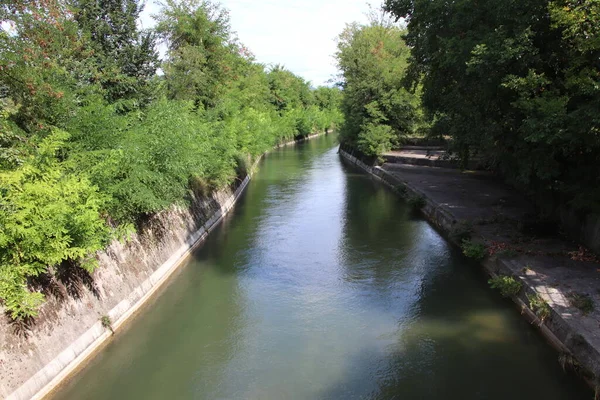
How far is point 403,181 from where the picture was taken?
2778cm

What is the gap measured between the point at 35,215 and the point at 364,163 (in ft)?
109

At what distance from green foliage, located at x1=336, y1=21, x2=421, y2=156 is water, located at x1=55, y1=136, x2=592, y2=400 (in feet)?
61.2

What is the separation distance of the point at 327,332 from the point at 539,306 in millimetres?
5062

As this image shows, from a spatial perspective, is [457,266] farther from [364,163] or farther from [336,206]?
[364,163]

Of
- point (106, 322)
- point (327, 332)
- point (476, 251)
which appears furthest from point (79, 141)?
point (476, 251)

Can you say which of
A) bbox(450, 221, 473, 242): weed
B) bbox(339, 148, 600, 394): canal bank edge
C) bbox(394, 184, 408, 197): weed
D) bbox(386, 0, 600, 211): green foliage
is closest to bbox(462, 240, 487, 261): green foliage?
bbox(339, 148, 600, 394): canal bank edge

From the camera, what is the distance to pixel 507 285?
39.1 ft

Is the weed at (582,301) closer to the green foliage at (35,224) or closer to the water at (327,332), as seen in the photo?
the water at (327,332)

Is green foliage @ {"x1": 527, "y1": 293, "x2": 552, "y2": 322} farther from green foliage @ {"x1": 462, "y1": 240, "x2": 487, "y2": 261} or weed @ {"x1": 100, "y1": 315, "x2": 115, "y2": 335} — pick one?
weed @ {"x1": 100, "y1": 315, "x2": 115, "y2": 335}

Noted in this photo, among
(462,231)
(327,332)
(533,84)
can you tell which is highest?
(533,84)

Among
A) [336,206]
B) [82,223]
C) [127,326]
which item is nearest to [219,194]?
[336,206]

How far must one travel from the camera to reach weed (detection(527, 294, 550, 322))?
33.7 ft

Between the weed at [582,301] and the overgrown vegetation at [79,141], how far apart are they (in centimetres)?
1061

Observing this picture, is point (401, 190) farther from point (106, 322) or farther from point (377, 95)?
point (106, 322)
